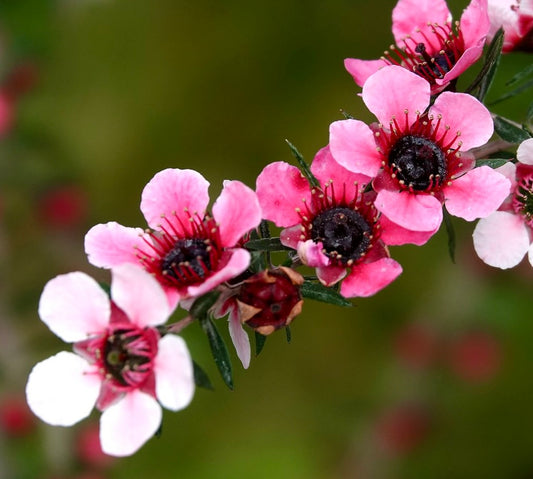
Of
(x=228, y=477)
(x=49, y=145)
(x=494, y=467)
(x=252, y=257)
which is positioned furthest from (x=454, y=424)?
(x=252, y=257)

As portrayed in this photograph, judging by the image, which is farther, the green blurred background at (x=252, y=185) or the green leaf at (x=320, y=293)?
the green blurred background at (x=252, y=185)

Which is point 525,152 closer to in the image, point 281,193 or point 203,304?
point 281,193

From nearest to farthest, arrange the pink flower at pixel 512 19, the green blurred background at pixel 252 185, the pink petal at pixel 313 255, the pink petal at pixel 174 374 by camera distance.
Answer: the pink petal at pixel 174 374 → the pink petal at pixel 313 255 → the pink flower at pixel 512 19 → the green blurred background at pixel 252 185

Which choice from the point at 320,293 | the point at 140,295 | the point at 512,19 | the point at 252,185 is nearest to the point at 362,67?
the point at 512,19

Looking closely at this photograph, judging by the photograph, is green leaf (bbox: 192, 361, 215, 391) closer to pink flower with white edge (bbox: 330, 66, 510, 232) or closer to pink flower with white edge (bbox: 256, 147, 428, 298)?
pink flower with white edge (bbox: 256, 147, 428, 298)

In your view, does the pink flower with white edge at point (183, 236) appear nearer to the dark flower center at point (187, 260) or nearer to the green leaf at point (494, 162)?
the dark flower center at point (187, 260)

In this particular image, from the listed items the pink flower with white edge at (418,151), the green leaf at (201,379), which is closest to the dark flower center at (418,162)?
the pink flower with white edge at (418,151)
